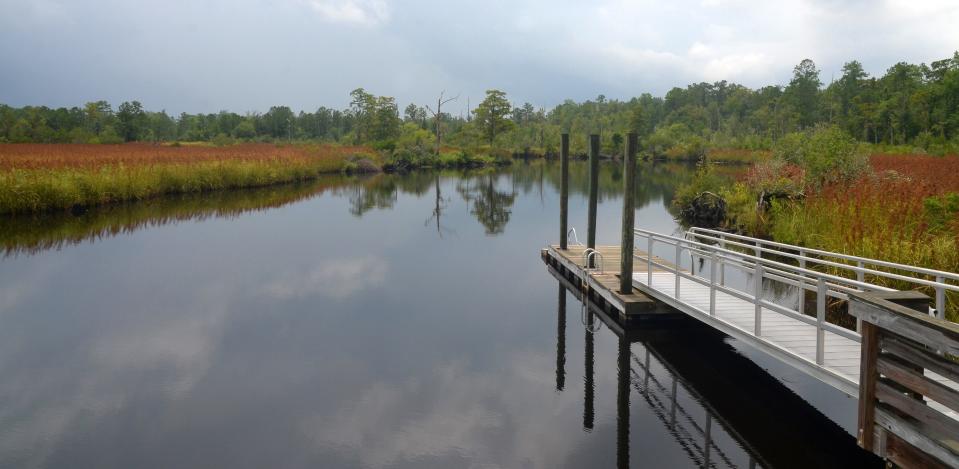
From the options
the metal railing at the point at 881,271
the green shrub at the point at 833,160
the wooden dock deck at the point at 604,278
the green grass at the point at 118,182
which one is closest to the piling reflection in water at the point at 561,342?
the wooden dock deck at the point at 604,278

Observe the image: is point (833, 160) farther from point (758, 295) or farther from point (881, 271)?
point (758, 295)

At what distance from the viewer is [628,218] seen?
34.2 feet

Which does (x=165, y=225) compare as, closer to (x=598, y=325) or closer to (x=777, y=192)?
(x=598, y=325)

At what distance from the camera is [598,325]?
35.3 feet

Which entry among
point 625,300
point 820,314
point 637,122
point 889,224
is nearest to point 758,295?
point 820,314

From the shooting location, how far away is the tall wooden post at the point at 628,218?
10195mm

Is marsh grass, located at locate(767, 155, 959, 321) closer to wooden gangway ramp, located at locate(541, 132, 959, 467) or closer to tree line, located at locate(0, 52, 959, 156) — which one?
wooden gangway ramp, located at locate(541, 132, 959, 467)

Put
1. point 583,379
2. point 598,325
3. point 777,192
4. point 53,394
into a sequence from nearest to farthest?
point 53,394 < point 583,379 < point 598,325 < point 777,192

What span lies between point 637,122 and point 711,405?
88.6m

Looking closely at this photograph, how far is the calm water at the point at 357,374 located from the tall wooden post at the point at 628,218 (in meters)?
0.84

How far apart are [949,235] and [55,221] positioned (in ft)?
73.2

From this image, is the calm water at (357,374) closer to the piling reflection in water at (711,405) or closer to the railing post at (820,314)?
the piling reflection in water at (711,405)

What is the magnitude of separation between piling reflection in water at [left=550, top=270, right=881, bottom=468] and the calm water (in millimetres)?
28

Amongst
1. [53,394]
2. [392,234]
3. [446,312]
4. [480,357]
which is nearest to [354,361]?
[480,357]
